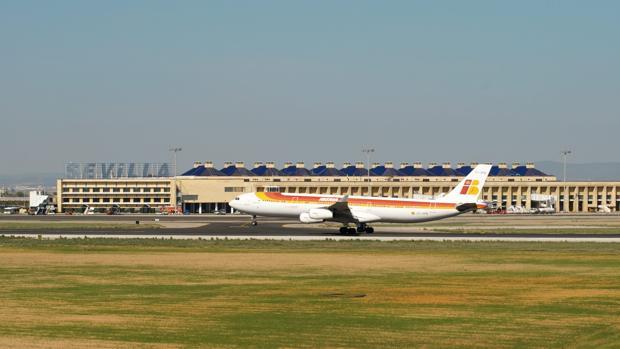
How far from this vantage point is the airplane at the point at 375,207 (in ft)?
287

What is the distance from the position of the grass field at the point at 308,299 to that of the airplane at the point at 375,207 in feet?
86.3

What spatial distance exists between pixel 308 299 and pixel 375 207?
54.5 metres

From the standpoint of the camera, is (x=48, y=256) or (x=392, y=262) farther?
(x=48, y=256)

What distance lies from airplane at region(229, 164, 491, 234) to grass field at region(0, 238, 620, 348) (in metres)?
26.3

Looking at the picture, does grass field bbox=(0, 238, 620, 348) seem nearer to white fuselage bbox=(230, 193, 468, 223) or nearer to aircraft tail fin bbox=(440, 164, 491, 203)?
white fuselage bbox=(230, 193, 468, 223)

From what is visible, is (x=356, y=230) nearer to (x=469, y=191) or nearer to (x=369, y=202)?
(x=369, y=202)

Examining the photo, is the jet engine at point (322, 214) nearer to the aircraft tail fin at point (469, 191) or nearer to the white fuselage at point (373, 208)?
the white fuselage at point (373, 208)

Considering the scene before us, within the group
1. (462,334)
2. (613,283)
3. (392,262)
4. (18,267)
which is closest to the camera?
(462,334)

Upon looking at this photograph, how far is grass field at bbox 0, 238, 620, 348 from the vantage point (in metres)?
27.1

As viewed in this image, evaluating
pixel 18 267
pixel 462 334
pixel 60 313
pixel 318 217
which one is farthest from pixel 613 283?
pixel 318 217

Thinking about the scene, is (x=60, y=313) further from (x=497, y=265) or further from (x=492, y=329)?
(x=497, y=265)

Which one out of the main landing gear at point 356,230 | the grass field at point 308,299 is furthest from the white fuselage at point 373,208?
the grass field at point 308,299

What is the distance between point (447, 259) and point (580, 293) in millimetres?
17623

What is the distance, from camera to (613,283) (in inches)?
1658
